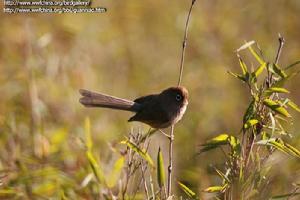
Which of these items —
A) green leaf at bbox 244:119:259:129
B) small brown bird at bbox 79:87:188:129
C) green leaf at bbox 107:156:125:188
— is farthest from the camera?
small brown bird at bbox 79:87:188:129

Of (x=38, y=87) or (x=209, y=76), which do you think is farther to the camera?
(x=209, y=76)

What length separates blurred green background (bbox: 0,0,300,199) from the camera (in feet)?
15.3

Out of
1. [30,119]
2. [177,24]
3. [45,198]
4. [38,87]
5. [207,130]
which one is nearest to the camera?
[45,198]

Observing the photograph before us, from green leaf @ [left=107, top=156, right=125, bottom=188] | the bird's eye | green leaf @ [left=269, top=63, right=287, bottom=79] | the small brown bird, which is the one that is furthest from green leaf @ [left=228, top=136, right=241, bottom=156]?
the bird's eye

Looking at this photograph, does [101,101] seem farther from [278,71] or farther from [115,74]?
[115,74]

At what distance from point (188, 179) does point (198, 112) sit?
5.33ft

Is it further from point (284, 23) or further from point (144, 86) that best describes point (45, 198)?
point (284, 23)

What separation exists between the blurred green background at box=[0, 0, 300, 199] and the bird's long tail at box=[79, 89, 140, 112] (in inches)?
6.7

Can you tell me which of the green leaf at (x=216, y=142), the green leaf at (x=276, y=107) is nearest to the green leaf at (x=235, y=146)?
the green leaf at (x=216, y=142)

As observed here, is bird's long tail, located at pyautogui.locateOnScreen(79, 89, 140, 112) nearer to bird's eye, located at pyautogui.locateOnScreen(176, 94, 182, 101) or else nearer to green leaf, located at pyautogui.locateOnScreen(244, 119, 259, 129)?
bird's eye, located at pyautogui.locateOnScreen(176, 94, 182, 101)

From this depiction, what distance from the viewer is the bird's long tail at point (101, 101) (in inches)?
161

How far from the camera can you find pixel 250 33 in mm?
6758

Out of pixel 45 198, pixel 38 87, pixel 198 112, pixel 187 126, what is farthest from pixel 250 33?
pixel 45 198

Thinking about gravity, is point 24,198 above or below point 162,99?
below
